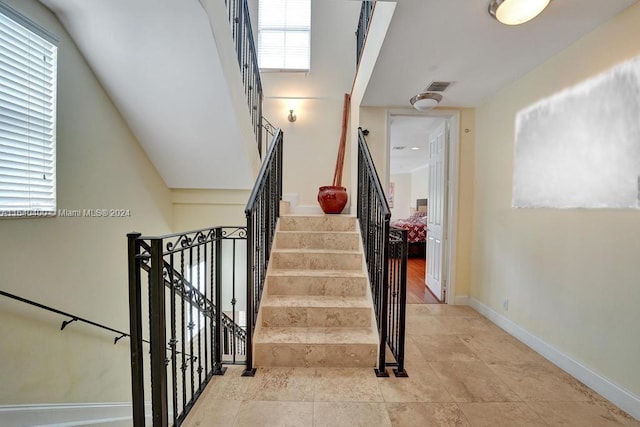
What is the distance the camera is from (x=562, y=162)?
2.15 meters

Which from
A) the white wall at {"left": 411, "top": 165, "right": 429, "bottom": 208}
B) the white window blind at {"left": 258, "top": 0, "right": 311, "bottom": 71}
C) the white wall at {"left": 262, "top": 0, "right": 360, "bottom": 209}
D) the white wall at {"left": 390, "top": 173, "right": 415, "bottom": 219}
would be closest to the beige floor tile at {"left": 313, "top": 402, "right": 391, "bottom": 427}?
the white wall at {"left": 262, "top": 0, "right": 360, "bottom": 209}

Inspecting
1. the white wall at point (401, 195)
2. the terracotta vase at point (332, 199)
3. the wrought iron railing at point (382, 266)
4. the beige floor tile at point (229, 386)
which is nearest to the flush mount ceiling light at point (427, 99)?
the wrought iron railing at point (382, 266)

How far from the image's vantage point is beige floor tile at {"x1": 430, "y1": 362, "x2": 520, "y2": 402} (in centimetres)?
Answer: 177

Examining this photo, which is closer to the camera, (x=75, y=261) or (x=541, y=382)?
(x=541, y=382)

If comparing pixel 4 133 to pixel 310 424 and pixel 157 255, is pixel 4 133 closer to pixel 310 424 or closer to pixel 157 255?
pixel 157 255

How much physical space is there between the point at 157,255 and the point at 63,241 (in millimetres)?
1486

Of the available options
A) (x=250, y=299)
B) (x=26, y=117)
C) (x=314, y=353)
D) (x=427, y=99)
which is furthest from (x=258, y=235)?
(x=427, y=99)

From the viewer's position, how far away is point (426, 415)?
160cm

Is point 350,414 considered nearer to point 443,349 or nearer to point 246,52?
point 443,349

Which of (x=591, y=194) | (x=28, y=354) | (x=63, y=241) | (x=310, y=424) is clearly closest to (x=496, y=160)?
(x=591, y=194)

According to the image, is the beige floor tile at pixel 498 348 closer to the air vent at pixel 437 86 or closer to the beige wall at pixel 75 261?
the air vent at pixel 437 86

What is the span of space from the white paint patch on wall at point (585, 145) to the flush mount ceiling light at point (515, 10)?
669 millimetres

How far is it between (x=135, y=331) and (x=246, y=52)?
3045 millimetres

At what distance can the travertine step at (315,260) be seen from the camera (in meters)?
2.65
